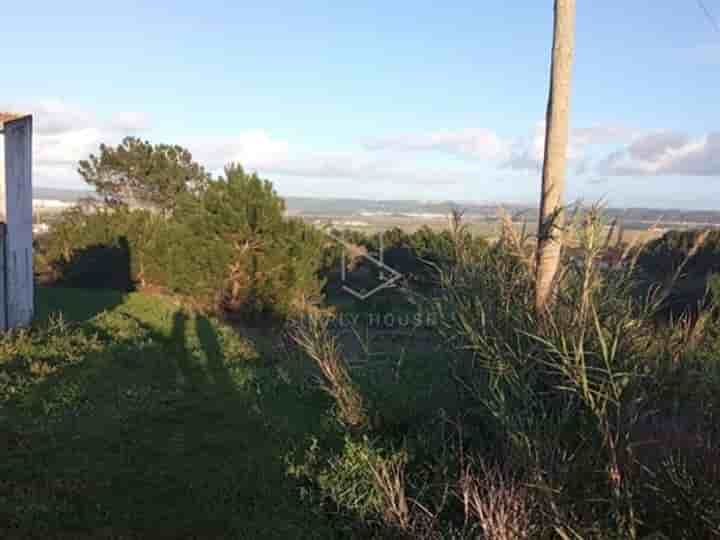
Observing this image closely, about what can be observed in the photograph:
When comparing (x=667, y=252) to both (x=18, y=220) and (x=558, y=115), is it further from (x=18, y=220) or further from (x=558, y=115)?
(x=18, y=220)

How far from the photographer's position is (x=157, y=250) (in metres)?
27.7

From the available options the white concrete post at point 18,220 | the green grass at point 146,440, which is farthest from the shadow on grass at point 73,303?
the green grass at point 146,440

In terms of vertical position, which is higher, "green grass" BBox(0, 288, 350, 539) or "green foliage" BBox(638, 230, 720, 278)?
"green foliage" BBox(638, 230, 720, 278)

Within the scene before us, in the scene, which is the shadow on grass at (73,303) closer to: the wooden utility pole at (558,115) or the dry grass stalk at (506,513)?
the wooden utility pole at (558,115)

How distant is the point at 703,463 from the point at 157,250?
26.2m

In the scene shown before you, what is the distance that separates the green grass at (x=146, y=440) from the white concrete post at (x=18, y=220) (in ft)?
6.36

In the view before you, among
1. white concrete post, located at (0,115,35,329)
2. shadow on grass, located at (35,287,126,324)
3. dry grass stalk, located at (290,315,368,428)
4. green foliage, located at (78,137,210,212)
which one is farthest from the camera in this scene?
green foliage, located at (78,137,210,212)

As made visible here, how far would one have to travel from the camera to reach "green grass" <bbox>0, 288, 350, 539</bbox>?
4793 mm

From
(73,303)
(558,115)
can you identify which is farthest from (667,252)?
(73,303)

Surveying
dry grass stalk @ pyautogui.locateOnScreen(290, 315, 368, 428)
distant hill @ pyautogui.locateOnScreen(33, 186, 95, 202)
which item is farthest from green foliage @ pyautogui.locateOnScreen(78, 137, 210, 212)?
dry grass stalk @ pyautogui.locateOnScreen(290, 315, 368, 428)

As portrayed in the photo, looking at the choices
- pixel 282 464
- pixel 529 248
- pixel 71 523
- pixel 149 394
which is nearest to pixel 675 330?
pixel 529 248

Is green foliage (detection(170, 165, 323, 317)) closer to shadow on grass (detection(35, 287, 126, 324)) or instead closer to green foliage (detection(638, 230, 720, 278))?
shadow on grass (detection(35, 287, 126, 324))

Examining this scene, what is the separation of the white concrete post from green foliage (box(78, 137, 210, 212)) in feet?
79.4

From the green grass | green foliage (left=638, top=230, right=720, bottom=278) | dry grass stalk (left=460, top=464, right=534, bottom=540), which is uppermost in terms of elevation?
green foliage (left=638, top=230, right=720, bottom=278)
